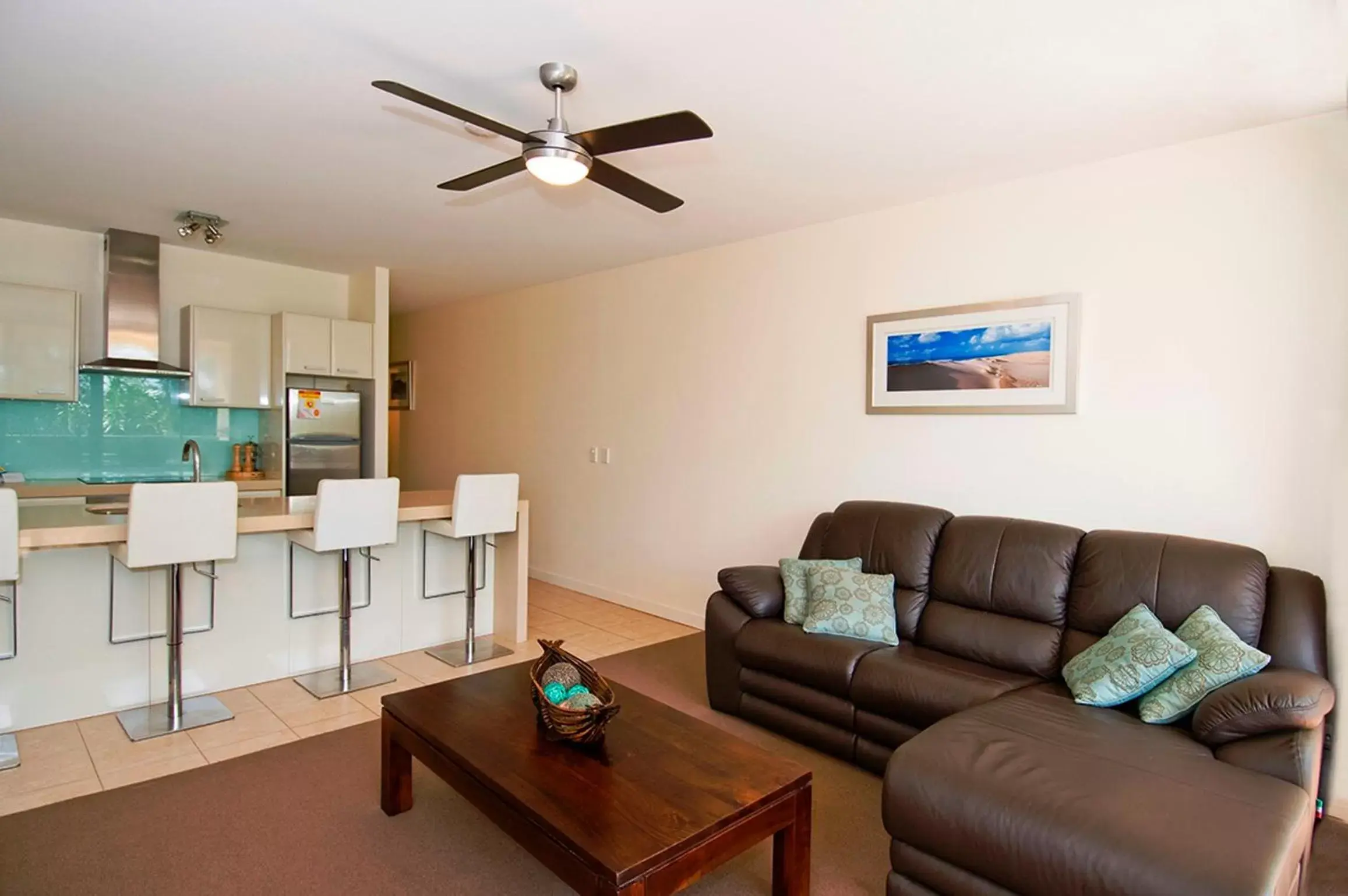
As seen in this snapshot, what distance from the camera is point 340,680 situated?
150 inches

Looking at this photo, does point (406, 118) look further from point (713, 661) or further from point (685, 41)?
point (713, 661)

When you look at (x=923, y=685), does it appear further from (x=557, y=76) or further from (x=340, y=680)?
(x=340, y=680)

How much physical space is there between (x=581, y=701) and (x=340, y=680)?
2.22 meters

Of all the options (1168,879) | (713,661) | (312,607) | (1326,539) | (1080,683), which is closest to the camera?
(1168,879)

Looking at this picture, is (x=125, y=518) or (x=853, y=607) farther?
(x=125, y=518)

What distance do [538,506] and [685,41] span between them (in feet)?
15.1

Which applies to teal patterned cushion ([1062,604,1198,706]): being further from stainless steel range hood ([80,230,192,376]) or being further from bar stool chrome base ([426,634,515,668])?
stainless steel range hood ([80,230,192,376])

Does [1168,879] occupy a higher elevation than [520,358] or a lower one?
lower

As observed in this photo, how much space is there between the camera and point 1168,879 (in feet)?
5.14

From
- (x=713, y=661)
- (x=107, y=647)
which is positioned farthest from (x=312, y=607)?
(x=713, y=661)

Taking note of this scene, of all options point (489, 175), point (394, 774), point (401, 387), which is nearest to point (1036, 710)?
point (394, 774)

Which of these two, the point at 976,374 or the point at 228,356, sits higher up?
the point at 228,356

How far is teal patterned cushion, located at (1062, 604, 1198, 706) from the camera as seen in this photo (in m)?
2.40

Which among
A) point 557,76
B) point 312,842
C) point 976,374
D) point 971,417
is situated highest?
point 557,76
